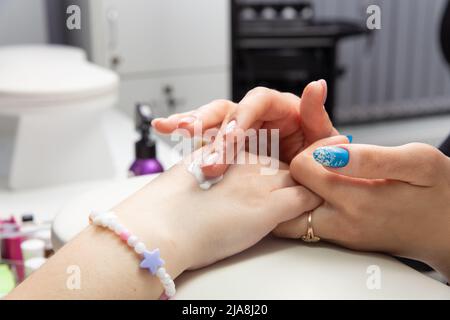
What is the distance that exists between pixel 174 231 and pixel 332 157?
18cm

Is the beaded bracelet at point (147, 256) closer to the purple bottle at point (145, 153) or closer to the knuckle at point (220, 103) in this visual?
the knuckle at point (220, 103)

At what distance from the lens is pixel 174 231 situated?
1.88 ft

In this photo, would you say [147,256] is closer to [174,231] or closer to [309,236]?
[174,231]

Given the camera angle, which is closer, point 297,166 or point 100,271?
point 100,271

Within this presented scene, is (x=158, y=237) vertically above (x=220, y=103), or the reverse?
(x=220, y=103)

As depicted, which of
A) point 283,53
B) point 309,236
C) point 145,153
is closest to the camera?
point 309,236

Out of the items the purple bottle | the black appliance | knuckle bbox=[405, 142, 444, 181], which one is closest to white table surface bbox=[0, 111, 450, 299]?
knuckle bbox=[405, 142, 444, 181]

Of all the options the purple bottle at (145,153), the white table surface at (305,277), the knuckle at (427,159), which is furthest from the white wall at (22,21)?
the knuckle at (427,159)

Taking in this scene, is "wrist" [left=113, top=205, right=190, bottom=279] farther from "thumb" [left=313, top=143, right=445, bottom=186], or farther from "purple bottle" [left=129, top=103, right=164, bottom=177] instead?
"purple bottle" [left=129, top=103, right=164, bottom=177]

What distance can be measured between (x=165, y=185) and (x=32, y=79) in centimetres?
106

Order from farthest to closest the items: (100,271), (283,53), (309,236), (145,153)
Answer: (283,53) < (145,153) < (309,236) < (100,271)

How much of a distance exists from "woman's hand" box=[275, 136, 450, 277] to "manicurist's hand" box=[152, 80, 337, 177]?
4cm

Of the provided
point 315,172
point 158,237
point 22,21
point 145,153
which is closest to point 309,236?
point 315,172

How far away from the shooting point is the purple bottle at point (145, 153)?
1.31 m
